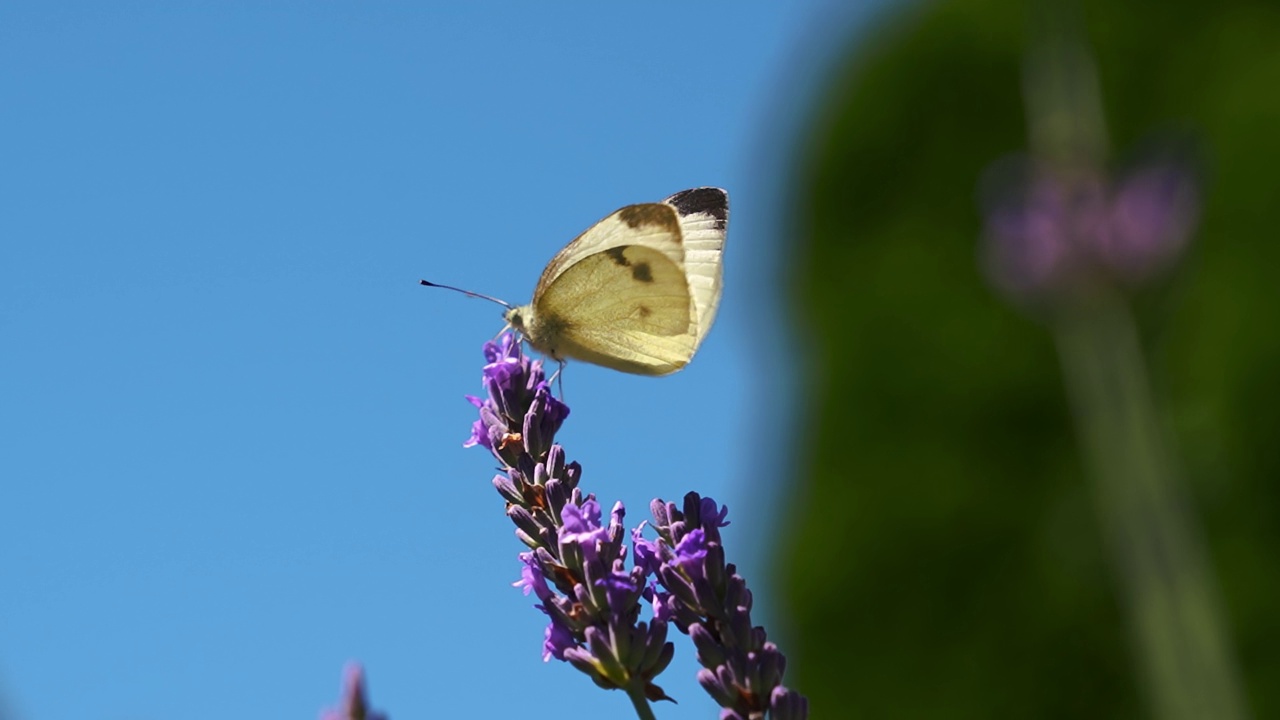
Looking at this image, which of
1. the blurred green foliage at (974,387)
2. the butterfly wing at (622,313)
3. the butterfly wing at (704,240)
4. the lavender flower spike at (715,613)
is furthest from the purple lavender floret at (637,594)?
the blurred green foliage at (974,387)

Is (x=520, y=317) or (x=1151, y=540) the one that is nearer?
(x=1151, y=540)

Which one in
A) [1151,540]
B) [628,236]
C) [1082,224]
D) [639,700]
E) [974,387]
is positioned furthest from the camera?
[974,387]

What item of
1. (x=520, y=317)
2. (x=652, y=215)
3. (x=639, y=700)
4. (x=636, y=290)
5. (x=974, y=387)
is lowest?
(x=639, y=700)

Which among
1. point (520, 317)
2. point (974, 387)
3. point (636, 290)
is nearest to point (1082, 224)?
point (520, 317)

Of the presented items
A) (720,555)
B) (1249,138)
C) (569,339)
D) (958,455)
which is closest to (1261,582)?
(958,455)

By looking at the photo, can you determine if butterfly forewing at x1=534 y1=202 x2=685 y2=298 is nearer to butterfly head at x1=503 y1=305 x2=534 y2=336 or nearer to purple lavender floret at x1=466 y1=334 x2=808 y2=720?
butterfly head at x1=503 y1=305 x2=534 y2=336

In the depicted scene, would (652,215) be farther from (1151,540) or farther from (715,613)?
(1151,540)

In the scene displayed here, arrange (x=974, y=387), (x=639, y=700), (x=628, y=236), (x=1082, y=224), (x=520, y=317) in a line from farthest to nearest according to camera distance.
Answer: (x=974, y=387), (x=628, y=236), (x=520, y=317), (x=639, y=700), (x=1082, y=224)

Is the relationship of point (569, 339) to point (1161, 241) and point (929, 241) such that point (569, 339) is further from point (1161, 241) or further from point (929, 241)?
point (929, 241)

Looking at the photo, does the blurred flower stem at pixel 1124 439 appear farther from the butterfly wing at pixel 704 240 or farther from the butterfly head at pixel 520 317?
the butterfly wing at pixel 704 240
